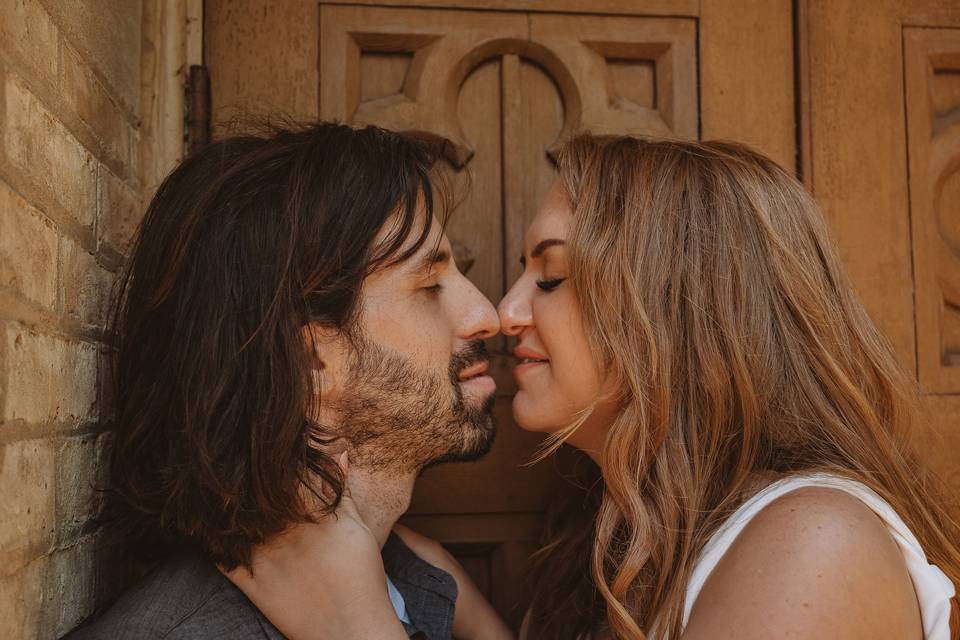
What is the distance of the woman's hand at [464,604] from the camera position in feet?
5.66

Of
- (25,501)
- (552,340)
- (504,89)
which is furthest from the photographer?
(504,89)

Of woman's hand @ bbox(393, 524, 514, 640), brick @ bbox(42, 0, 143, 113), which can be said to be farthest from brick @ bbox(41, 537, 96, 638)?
brick @ bbox(42, 0, 143, 113)

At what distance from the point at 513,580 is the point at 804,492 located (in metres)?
0.88

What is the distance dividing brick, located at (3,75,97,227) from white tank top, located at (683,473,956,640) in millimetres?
1133

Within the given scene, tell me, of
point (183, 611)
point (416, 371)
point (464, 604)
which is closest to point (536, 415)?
point (416, 371)

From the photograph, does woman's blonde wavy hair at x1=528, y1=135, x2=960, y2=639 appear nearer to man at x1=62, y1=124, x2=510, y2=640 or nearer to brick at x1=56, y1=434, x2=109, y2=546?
man at x1=62, y1=124, x2=510, y2=640

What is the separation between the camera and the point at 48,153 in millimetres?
1173

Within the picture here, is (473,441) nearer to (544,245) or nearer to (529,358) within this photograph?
(529,358)

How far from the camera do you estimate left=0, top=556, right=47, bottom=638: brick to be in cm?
102

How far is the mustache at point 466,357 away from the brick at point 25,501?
0.73 m

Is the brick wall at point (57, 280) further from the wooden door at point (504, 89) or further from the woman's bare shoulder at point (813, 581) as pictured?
the woman's bare shoulder at point (813, 581)

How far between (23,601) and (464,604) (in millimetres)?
896

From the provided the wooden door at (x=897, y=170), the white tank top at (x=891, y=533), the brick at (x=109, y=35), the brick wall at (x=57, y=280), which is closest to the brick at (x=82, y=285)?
the brick wall at (x=57, y=280)

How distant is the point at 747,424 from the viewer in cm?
138
